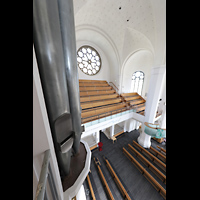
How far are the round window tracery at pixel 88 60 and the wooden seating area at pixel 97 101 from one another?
99 cm

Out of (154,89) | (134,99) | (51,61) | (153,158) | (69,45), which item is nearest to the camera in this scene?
(51,61)

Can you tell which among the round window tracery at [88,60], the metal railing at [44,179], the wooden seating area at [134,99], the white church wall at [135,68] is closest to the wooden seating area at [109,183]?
the metal railing at [44,179]

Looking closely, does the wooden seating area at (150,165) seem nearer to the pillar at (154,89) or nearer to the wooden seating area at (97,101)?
the pillar at (154,89)

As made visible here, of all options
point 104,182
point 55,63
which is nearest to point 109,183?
point 104,182

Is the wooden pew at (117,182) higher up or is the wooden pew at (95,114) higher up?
the wooden pew at (95,114)

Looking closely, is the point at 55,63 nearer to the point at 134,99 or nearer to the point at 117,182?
the point at 117,182

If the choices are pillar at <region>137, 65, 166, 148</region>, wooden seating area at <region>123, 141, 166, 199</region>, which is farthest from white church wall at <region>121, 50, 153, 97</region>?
wooden seating area at <region>123, 141, 166, 199</region>

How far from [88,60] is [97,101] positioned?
363 centimetres

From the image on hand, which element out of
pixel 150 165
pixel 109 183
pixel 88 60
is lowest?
pixel 109 183

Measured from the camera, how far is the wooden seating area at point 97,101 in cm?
435

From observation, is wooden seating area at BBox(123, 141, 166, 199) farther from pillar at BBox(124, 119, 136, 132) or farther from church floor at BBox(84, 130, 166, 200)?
pillar at BBox(124, 119, 136, 132)

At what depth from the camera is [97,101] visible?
523cm

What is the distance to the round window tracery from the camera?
6129mm
